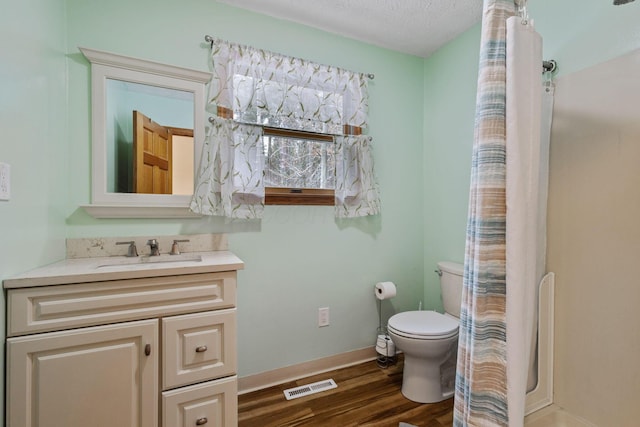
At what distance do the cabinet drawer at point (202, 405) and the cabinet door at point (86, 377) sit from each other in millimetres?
59

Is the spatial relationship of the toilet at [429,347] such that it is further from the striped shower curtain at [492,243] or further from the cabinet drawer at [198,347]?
the cabinet drawer at [198,347]

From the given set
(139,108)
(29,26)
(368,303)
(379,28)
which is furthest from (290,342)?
(379,28)

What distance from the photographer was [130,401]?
3.79ft

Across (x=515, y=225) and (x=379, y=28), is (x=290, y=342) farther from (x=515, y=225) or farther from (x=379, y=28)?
(x=379, y=28)

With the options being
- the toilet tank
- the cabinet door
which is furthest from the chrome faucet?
the toilet tank

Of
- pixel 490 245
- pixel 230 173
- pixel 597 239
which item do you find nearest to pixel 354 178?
pixel 230 173

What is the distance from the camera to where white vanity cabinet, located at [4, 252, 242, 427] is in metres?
1.04

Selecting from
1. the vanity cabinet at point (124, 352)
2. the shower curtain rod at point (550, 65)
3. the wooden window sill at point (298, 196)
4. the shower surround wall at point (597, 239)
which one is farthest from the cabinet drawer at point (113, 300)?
the shower curtain rod at point (550, 65)

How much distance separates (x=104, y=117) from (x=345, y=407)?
2096 mm

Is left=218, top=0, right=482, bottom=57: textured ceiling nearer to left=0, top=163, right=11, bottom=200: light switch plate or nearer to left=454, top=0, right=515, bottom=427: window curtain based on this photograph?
left=454, top=0, right=515, bottom=427: window curtain

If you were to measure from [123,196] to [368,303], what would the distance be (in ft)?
5.78

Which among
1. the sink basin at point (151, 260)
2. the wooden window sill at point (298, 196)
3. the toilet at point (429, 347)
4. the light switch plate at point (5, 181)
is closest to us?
the light switch plate at point (5, 181)

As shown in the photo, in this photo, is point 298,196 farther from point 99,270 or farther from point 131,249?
point 99,270

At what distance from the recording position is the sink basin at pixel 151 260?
140 cm
